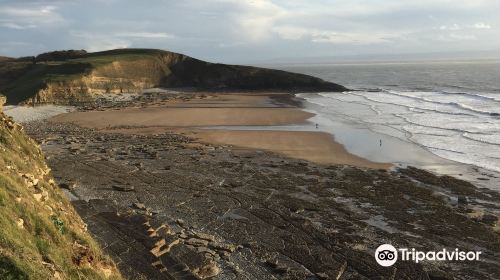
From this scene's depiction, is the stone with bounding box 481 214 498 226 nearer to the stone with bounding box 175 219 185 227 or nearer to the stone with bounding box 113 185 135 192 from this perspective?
the stone with bounding box 175 219 185 227

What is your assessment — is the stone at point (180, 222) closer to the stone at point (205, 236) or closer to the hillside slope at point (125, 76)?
the stone at point (205, 236)

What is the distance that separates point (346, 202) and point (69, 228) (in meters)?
13.8

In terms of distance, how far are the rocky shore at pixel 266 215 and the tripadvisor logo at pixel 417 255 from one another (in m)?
0.31

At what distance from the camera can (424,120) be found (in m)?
50.3

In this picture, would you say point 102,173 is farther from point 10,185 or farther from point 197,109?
point 197,109

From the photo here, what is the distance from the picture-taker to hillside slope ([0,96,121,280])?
748 centimetres

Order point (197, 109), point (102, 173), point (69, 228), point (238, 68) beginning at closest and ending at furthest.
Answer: point (69, 228) → point (102, 173) → point (197, 109) → point (238, 68)

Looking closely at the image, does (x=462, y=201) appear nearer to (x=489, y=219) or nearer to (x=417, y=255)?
(x=489, y=219)

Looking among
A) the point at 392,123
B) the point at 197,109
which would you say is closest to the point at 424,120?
the point at 392,123

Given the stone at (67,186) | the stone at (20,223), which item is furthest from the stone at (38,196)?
the stone at (67,186)

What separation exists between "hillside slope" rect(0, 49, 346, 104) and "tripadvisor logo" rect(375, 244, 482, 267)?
60.9m

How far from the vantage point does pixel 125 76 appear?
283 ft

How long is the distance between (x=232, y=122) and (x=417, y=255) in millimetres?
35767

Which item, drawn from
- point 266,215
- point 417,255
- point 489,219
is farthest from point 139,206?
point 489,219
